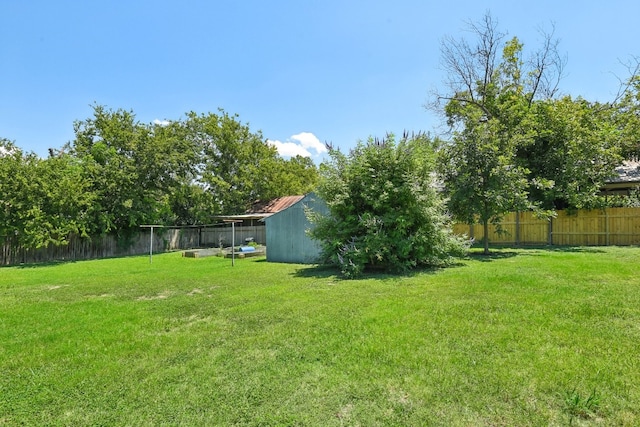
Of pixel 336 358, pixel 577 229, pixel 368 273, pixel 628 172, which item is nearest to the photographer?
pixel 336 358

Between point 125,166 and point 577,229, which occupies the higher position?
point 125,166

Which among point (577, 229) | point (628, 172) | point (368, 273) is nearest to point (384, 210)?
point (368, 273)

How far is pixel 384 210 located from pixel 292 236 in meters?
4.64

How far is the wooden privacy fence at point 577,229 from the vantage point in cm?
1491

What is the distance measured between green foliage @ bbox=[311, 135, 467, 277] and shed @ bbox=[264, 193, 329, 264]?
2.48 meters

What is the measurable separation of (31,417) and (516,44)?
22.7 meters

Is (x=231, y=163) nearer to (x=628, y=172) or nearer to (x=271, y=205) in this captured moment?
(x=271, y=205)

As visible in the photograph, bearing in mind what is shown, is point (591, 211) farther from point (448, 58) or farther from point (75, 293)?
point (75, 293)

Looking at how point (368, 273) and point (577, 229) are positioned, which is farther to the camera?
point (577, 229)

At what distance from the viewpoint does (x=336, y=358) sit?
133 inches

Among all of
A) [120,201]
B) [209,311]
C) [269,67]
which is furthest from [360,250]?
[120,201]

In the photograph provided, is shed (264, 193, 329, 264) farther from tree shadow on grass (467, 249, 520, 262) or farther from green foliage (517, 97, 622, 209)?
green foliage (517, 97, 622, 209)

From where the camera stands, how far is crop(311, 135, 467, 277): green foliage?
8742 mm

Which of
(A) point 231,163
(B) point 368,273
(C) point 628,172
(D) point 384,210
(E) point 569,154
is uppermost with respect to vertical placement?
(A) point 231,163
